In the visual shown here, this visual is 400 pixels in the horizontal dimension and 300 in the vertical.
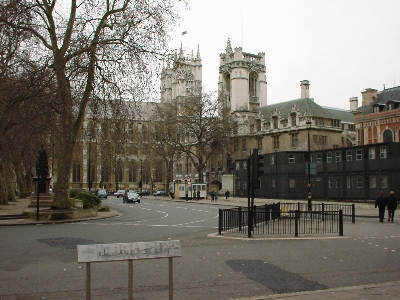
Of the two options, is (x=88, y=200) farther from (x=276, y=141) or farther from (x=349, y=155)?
(x=276, y=141)

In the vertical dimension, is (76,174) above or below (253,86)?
below

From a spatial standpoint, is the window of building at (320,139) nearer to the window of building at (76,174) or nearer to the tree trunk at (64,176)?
the tree trunk at (64,176)

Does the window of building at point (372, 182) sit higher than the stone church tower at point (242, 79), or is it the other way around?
the stone church tower at point (242, 79)

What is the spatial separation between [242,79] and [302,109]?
19.6 m

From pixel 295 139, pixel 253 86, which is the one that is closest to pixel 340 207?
pixel 295 139

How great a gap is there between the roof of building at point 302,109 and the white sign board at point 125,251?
238ft

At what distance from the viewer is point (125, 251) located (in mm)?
5926

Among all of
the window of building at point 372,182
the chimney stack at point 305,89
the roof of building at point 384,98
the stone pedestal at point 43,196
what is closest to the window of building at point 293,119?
the chimney stack at point 305,89

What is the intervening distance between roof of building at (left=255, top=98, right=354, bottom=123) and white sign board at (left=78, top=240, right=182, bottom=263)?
7243 centimetres

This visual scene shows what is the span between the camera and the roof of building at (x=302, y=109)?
254ft

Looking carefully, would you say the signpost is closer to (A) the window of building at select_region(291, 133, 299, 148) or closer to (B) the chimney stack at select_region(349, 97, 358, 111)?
(A) the window of building at select_region(291, 133, 299, 148)

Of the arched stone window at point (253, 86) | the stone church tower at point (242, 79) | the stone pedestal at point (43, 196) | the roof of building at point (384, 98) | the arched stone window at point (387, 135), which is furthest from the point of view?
the arched stone window at point (253, 86)

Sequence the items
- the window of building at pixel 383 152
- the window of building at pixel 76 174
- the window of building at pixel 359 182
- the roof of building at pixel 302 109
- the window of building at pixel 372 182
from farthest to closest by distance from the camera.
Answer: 1. the window of building at pixel 76 174
2. the roof of building at pixel 302 109
3. the window of building at pixel 359 182
4. the window of building at pixel 372 182
5. the window of building at pixel 383 152

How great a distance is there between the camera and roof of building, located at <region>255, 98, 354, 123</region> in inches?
3053
